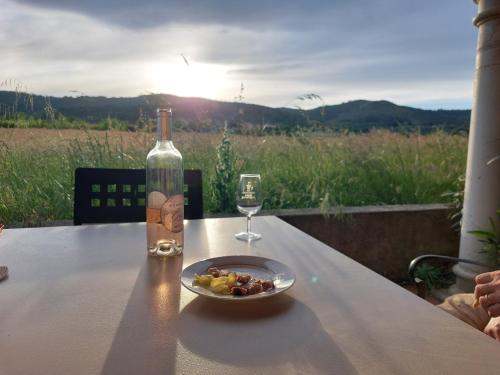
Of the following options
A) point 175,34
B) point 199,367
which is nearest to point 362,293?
point 199,367

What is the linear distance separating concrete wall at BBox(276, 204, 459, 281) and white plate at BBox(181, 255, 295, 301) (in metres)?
1.84

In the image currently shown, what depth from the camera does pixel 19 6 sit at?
3379mm

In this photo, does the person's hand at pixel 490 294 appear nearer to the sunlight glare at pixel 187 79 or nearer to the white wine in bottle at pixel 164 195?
the white wine in bottle at pixel 164 195

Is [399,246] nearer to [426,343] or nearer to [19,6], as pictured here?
[426,343]

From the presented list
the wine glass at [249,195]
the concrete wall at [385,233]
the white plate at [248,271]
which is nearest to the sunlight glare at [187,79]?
the concrete wall at [385,233]

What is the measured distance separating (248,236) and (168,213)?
380mm

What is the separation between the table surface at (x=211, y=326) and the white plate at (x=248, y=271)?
0.02 meters

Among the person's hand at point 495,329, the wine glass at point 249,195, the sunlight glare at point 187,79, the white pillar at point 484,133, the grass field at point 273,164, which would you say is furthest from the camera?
the grass field at point 273,164

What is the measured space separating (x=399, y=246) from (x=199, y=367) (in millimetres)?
2911

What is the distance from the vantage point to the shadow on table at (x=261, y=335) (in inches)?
A: 20.9

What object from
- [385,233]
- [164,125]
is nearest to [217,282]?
[164,125]

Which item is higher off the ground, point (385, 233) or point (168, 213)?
point (168, 213)

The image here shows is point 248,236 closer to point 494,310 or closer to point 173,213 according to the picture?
point 173,213

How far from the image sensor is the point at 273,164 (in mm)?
3754
